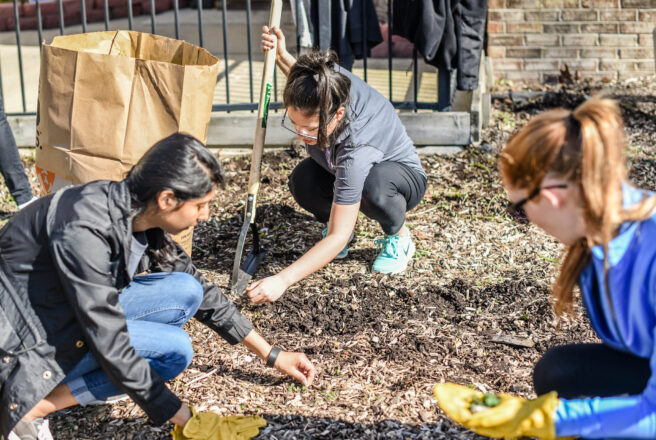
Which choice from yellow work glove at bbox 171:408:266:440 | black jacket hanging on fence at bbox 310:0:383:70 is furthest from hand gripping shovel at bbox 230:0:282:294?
black jacket hanging on fence at bbox 310:0:383:70

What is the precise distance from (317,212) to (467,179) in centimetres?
120

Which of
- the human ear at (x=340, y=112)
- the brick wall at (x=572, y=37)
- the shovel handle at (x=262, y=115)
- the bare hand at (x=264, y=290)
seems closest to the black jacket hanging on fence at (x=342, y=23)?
the shovel handle at (x=262, y=115)

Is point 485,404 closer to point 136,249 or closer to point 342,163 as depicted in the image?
point 136,249

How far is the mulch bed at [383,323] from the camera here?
2.55 meters

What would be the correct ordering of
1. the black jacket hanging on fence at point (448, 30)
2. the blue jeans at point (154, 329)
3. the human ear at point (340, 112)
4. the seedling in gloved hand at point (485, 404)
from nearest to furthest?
the seedling in gloved hand at point (485, 404), the blue jeans at point (154, 329), the human ear at point (340, 112), the black jacket hanging on fence at point (448, 30)

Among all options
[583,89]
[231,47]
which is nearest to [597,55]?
[583,89]

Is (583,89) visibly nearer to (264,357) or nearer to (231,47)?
(231,47)

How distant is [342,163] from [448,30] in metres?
1.87

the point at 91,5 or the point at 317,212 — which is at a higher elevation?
the point at 91,5

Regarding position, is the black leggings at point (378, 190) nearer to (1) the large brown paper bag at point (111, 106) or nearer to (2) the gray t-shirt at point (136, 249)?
(1) the large brown paper bag at point (111, 106)

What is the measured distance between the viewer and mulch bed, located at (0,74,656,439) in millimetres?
2553

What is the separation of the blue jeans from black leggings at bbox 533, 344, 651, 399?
3.63ft

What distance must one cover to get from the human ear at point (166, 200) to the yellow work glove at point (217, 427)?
634 mm

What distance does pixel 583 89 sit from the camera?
5.83 meters
